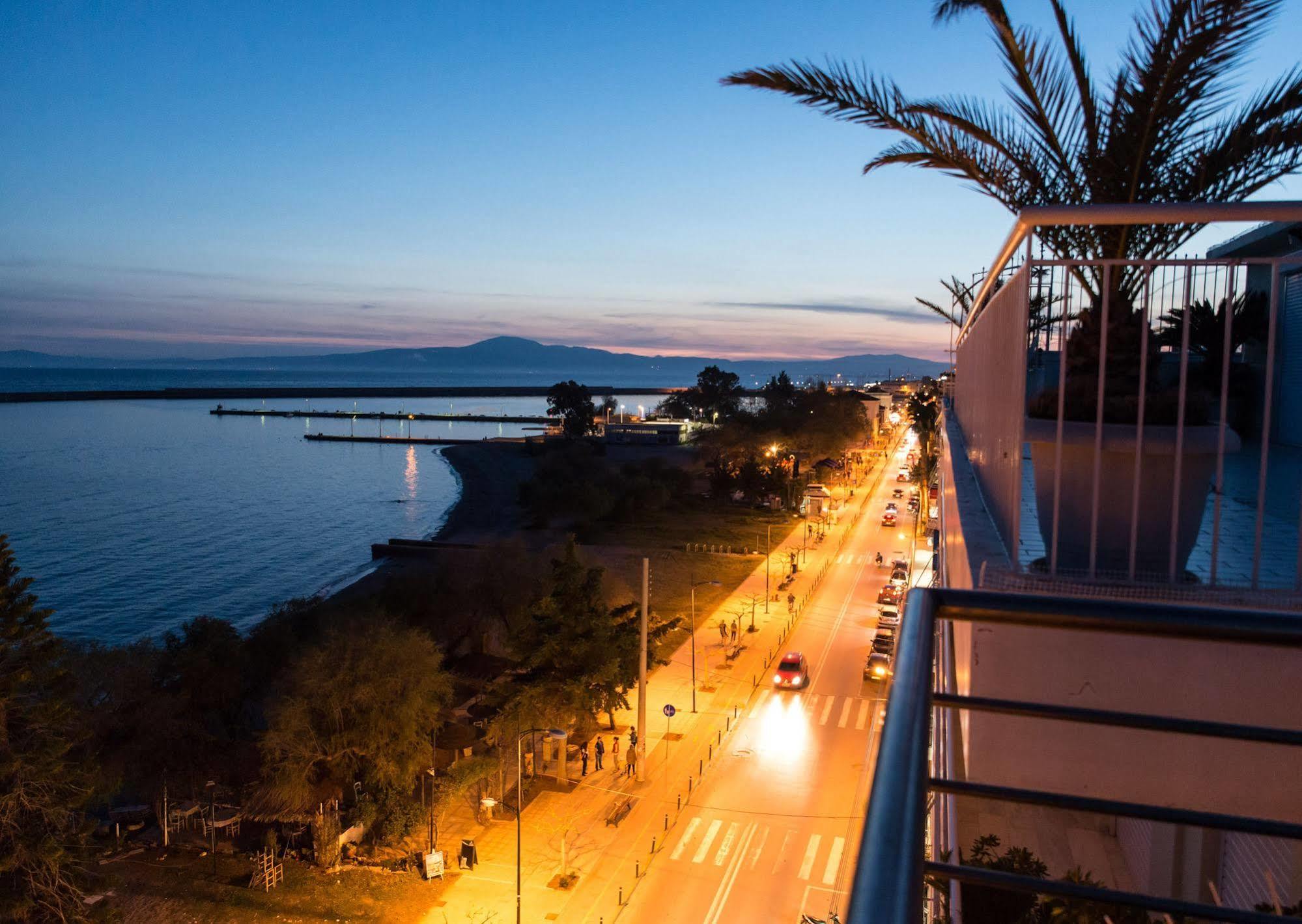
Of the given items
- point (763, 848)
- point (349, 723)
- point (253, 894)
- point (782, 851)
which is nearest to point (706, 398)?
point (349, 723)

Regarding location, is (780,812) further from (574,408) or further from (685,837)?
(574,408)

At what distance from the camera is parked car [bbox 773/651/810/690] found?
71.1 ft

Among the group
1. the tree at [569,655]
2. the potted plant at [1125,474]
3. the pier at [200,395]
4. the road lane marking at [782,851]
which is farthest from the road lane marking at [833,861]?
the pier at [200,395]

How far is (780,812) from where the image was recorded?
52.3 ft

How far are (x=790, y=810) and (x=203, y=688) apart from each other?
1297cm

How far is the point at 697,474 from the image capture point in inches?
2450

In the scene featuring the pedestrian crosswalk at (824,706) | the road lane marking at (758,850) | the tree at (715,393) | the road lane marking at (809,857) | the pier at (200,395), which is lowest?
the road lane marking at (758,850)

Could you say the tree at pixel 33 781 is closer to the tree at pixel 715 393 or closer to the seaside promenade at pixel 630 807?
the seaside promenade at pixel 630 807

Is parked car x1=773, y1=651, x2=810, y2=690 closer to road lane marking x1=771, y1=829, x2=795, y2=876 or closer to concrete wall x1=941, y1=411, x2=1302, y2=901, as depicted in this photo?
road lane marking x1=771, y1=829, x2=795, y2=876

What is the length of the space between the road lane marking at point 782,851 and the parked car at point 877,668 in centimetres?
686

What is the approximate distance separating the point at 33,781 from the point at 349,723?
15.4 ft

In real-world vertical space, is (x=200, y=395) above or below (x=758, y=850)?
above

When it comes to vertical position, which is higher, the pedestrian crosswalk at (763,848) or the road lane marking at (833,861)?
the road lane marking at (833,861)

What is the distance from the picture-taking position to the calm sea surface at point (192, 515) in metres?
35.4
